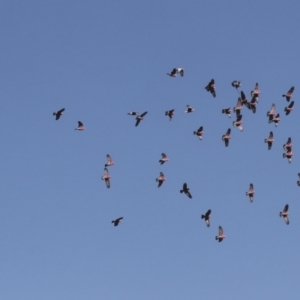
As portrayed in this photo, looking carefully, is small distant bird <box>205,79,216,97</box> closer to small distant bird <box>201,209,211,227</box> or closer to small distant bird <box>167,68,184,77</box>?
small distant bird <box>167,68,184,77</box>

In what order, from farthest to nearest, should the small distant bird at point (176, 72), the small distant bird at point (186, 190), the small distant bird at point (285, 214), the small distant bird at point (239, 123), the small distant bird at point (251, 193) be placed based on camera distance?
the small distant bird at point (285, 214) → the small distant bird at point (251, 193) → the small distant bird at point (186, 190) → the small distant bird at point (239, 123) → the small distant bird at point (176, 72)

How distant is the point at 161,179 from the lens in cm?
11794

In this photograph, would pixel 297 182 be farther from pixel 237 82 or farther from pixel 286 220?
pixel 237 82

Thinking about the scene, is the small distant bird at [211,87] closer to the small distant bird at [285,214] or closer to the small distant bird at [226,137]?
the small distant bird at [226,137]

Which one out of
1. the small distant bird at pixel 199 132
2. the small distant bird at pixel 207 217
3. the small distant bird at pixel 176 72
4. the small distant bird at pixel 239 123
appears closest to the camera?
the small distant bird at pixel 176 72

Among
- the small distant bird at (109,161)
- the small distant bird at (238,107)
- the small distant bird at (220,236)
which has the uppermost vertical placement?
the small distant bird at (238,107)

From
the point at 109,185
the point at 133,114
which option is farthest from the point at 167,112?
the point at 109,185

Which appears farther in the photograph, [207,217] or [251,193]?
[207,217]

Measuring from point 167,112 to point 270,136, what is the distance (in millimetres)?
13860

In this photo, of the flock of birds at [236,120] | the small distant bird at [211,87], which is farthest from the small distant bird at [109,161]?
the small distant bird at [211,87]

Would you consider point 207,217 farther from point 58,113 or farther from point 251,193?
point 58,113

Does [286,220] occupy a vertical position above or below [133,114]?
below

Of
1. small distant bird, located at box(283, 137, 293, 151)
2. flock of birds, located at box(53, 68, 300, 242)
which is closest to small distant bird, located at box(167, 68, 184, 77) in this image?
flock of birds, located at box(53, 68, 300, 242)

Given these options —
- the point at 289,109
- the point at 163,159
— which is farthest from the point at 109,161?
the point at 289,109
